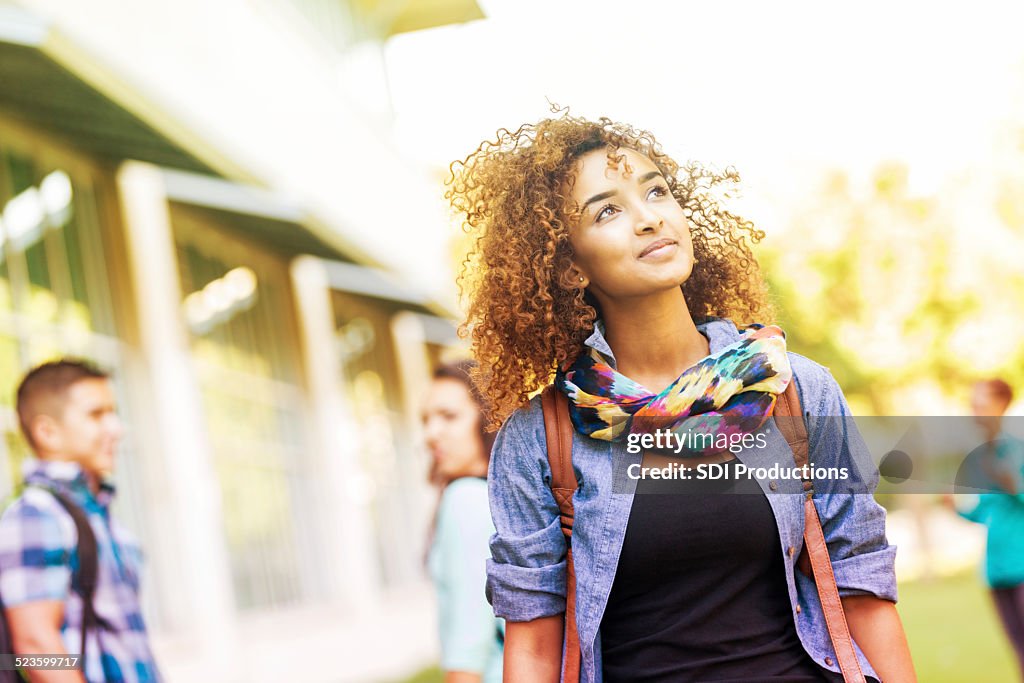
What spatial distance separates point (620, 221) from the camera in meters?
2.29

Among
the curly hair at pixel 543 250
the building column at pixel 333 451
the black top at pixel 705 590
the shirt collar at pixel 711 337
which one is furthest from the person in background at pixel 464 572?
the building column at pixel 333 451

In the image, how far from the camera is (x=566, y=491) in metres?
2.30

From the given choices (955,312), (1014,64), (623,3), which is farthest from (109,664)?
(955,312)

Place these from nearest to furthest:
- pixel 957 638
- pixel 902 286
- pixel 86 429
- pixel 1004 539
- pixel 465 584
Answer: pixel 465 584
pixel 86 429
pixel 1004 539
pixel 957 638
pixel 902 286

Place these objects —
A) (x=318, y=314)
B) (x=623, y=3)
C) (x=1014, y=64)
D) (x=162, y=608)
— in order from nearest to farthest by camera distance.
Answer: (x=162, y=608)
(x=318, y=314)
(x=623, y=3)
(x=1014, y=64)

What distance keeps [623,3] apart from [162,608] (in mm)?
10591

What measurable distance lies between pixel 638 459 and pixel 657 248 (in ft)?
1.25

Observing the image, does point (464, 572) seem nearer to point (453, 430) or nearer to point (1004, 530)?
point (453, 430)

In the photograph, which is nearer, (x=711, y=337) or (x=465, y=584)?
(x=711, y=337)

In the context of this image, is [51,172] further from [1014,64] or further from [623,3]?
[1014,64]

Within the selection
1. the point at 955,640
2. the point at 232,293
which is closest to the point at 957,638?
the point at 955,640

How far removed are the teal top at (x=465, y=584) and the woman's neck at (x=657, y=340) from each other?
4.19ft

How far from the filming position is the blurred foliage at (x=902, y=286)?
19.2m

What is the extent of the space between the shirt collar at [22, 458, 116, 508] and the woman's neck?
8.48ft
